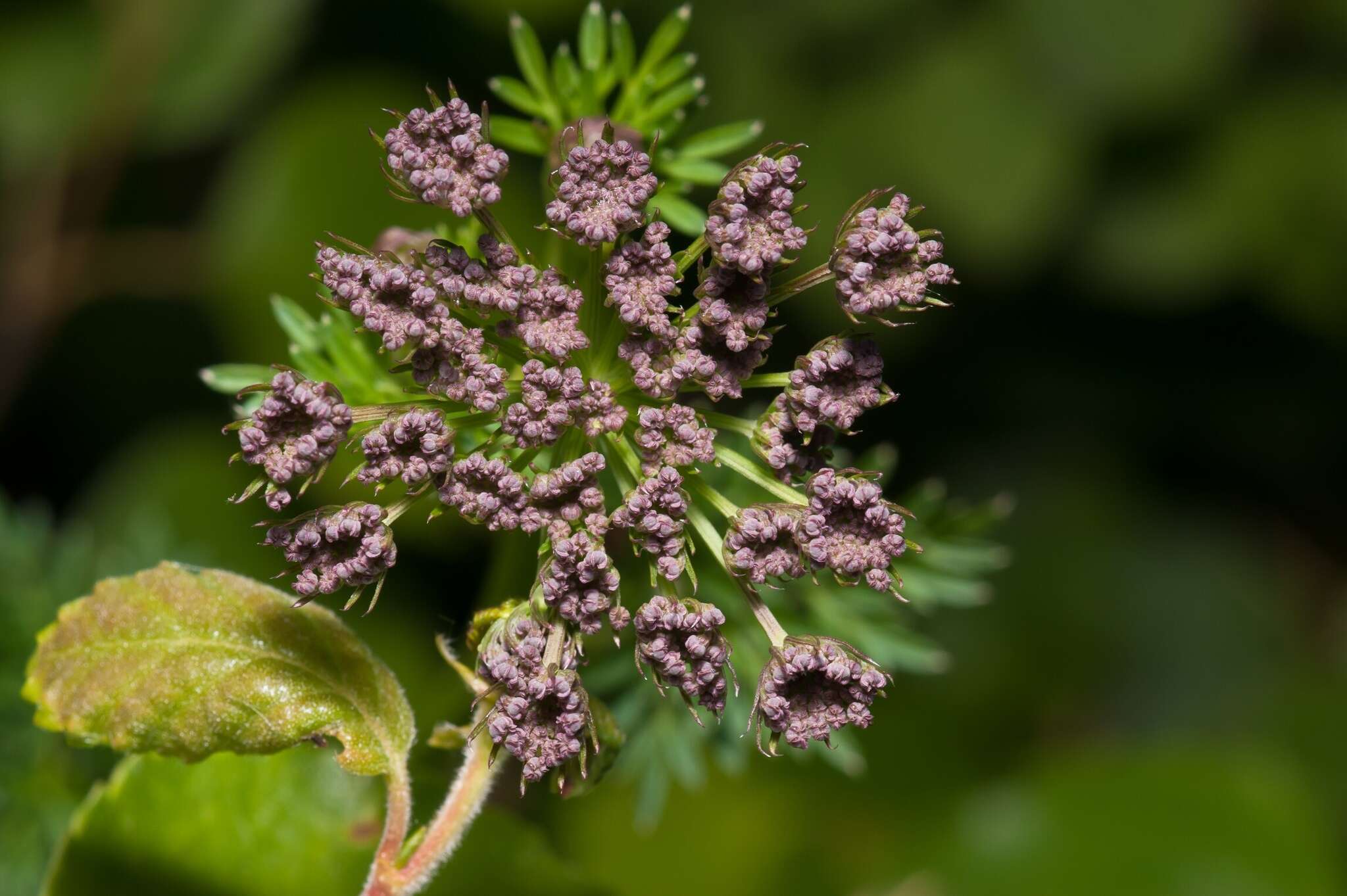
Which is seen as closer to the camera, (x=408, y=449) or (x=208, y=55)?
(x=408, y=449)

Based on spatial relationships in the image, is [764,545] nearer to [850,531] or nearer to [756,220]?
[850,531]

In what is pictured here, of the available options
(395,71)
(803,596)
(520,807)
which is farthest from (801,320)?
(520,807)

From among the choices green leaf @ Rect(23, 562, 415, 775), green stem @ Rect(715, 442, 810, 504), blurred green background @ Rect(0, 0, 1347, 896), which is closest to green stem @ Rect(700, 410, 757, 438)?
green stem @ Rect(715, 442, 810, 504)

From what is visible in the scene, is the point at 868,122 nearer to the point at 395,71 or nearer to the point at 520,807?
the point at 395,71

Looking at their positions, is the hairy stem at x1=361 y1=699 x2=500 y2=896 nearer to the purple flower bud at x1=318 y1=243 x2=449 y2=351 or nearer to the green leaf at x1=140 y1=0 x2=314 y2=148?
the purple flower bud at x1=318 y1=243 x2=449 y2=351

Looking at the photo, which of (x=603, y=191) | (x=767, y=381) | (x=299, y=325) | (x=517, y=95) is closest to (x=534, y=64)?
(x=517, y=95)
